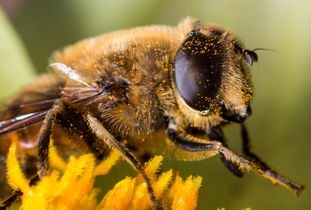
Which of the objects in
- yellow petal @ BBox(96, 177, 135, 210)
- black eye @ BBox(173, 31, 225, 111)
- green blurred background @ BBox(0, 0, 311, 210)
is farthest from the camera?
green blurred background @ BBox(0, 0, 311, 210)

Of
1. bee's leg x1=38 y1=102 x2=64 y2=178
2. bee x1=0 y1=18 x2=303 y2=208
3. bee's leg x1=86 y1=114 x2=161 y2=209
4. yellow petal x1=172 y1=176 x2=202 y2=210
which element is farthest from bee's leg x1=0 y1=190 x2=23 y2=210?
yellow petal x1=172 y1=176 x2=202 y2=210

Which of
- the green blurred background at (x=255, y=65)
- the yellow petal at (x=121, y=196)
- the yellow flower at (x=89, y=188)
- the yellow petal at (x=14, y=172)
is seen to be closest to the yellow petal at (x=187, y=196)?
the yellow flower at (x=89, y=188)

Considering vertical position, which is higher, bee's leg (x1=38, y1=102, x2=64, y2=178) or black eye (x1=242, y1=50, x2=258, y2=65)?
black eye (x1=242, y1=50, x2=258, y2=65)

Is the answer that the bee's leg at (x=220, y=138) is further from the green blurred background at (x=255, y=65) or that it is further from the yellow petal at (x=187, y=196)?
the green blurred background at (x=255, y=65)

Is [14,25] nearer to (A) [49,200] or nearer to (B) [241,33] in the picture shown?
(B) [241,33]

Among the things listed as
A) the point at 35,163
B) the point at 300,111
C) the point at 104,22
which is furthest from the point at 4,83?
the point at 300,111

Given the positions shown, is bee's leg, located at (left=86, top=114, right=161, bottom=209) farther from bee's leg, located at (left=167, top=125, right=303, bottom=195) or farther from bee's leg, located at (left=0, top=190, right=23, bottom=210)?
bee's leg, located at (left=0, top=190, right=23, bottom=210)
